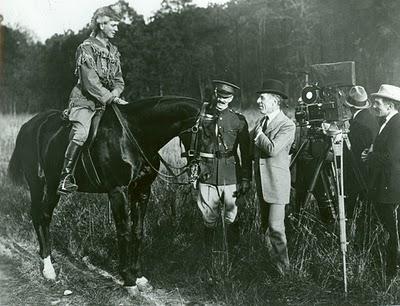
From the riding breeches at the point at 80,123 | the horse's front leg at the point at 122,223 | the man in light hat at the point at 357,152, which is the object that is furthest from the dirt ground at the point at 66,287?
the man in light hat at the point at 357,152

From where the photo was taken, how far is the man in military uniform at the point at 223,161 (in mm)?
4578

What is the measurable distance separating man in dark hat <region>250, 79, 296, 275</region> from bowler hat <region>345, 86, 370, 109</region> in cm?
161

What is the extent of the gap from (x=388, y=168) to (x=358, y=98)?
6.03 feet

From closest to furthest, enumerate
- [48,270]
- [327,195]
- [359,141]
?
[48,270], [359,141], [327,195]

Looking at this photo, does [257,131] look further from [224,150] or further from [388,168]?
[388,168]

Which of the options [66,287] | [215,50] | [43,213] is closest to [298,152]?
A: [66,287]

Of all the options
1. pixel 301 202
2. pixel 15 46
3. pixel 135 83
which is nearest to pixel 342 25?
pixel 301 202

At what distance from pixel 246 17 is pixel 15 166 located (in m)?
9.60

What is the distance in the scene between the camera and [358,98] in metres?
5.48

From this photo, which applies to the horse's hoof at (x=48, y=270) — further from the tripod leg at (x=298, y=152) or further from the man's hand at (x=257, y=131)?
Result: the tripod leg at (x=298, y=152)

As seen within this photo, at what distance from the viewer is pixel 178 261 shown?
4910 millimetres

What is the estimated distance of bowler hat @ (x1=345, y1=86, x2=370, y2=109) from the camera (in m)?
5.45

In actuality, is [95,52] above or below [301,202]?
above

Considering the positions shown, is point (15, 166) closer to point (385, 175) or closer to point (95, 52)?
point (95, 52)
